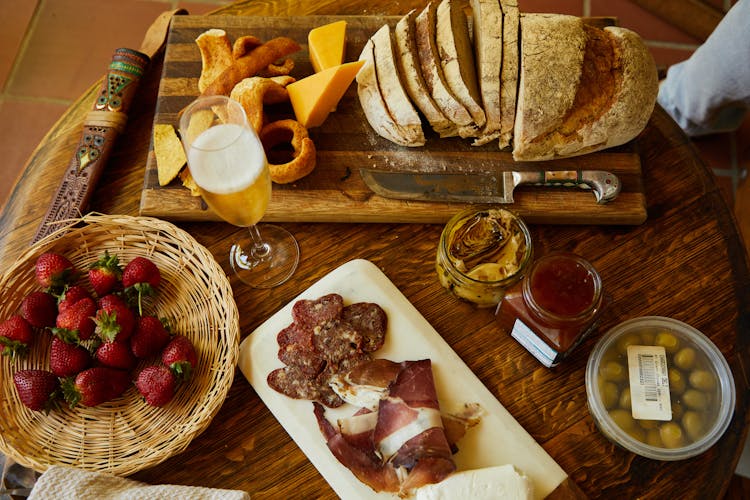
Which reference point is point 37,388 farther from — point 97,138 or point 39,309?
point 97,138

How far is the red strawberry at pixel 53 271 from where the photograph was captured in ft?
4.42

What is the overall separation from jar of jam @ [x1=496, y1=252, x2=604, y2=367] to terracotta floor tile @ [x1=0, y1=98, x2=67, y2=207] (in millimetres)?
2232

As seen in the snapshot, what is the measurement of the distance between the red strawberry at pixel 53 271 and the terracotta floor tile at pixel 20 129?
1.45 meters

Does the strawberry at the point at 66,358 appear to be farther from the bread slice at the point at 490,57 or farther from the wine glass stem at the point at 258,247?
the bread slice at the point at 490,57

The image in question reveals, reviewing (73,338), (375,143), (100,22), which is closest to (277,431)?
(73,338)

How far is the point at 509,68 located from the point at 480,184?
27 centimetres

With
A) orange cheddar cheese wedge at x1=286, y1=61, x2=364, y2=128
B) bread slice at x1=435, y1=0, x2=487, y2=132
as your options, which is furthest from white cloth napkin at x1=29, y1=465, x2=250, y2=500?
bread slice at x1=435, y1=0, x2=487, y2=132

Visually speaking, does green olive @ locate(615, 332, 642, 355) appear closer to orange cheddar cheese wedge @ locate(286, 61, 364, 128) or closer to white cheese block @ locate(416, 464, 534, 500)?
white cheese block @ locate(416, 464, 534, 500)

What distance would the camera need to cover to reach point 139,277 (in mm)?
1337

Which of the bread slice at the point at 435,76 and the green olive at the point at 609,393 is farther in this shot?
the bread slice at the point at 435,76

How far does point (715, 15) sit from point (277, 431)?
7.96 ft

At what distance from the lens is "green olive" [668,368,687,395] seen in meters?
1.20

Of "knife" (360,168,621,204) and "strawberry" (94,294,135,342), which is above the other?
"knife" (360,168,621,204)

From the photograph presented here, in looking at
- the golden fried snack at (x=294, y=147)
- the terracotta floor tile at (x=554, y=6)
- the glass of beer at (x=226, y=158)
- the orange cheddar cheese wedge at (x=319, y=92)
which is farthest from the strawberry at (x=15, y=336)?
the terracotta floor tile at (x=554, y=6)
